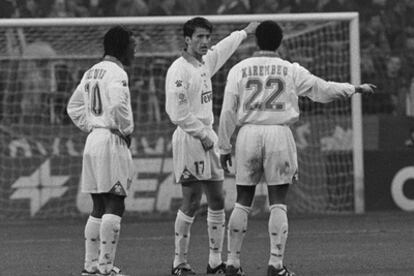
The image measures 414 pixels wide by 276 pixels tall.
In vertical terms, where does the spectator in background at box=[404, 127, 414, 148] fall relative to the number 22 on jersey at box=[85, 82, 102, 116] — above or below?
below

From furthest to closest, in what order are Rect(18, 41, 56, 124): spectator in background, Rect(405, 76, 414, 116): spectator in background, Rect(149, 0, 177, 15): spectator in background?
Rect(149, 0, 177, 15): spectator in background → Rect(405, 76, 414, 116): spectator in background → Rect(18, 41, 56, 124): spectator in background

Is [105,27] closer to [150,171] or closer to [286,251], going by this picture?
[150,171]

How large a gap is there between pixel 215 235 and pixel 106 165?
1399mm

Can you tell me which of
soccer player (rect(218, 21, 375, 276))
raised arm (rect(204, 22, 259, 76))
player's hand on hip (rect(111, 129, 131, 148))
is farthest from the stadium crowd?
player's hand on hip (rect(111, 129, 131, 148))

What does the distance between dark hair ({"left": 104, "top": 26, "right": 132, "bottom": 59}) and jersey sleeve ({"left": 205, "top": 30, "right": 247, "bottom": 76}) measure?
1235 mm

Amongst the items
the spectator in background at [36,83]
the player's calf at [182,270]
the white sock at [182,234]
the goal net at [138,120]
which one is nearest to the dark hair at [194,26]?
the white sock at [182,234]

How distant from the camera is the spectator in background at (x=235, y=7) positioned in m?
20.7

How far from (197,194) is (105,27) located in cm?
736

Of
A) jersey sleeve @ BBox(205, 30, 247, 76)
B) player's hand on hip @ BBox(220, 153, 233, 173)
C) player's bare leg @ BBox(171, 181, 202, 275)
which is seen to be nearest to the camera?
player's hand on hip @ BBox(220, 153, 233, 173)

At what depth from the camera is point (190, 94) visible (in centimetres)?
1147

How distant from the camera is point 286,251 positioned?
13.5 meters

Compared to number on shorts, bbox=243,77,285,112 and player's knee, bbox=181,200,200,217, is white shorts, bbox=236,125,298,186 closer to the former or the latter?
number on shorts, bbox=243,77,285,112

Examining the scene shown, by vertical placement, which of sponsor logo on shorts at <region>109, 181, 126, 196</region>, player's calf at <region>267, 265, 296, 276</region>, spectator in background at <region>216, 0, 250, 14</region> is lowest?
player's calf at <region>267, 265, 296, 276</region>

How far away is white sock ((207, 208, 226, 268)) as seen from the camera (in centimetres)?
1148
